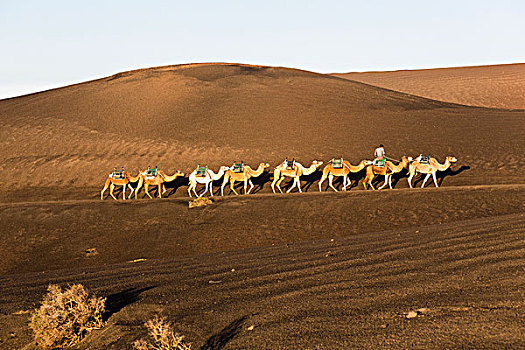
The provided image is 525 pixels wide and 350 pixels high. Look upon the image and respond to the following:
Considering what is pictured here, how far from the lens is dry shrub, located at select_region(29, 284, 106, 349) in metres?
6.33

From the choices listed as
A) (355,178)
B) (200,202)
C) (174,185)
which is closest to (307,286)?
(200,202)

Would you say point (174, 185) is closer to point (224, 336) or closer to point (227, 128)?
point (227, 128)

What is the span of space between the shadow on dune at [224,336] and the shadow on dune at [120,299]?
173 centimetres

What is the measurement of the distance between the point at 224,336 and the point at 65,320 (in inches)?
78.9

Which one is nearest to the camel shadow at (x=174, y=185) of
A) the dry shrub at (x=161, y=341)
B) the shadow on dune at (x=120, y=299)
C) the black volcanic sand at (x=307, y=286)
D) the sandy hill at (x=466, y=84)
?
the black volcanic sand at (x=307, y=286)

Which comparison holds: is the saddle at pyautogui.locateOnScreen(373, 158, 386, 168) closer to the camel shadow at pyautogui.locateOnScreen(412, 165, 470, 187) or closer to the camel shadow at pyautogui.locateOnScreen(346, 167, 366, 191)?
the camel shadow at pyautogui.locateOnScreen(346, 167, 366, 191)

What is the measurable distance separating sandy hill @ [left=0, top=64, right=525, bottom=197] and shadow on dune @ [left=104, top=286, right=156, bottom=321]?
818 inches

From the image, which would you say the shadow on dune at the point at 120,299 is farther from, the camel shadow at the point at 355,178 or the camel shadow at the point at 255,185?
the camel shadow at the point at 355,178

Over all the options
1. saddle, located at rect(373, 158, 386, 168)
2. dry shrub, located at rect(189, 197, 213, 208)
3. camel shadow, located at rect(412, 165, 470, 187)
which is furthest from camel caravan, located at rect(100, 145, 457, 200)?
dry shrub, located at rect(189, 197, 213, 208)

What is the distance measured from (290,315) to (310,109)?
3621 cm

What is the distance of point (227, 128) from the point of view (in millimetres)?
37844

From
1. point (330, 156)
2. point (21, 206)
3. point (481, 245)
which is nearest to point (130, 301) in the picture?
point (481, 245)

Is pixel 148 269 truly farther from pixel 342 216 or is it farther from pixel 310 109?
pixel 310 109

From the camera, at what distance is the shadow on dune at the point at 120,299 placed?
7.07 metres
